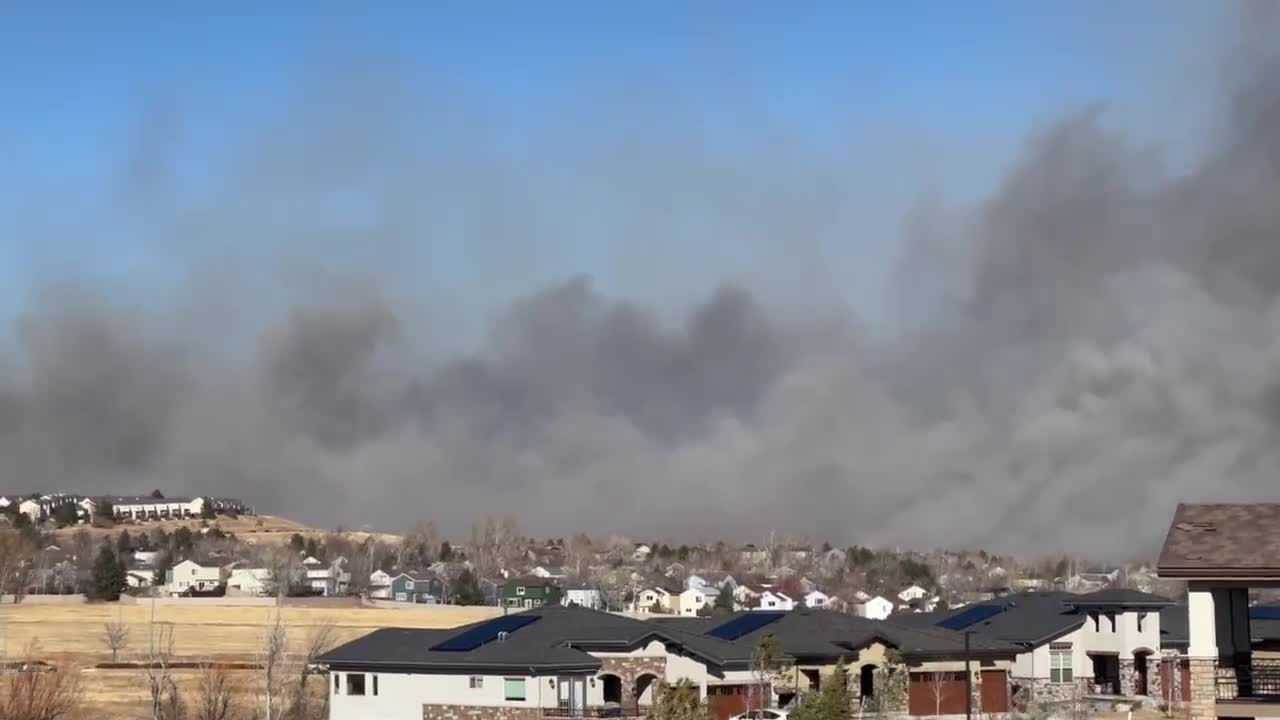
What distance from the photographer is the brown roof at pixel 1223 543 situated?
33469mm

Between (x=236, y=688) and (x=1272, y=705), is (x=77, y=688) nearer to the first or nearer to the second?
(x=236, y=688)

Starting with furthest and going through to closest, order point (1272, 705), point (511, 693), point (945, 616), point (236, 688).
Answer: point (945, 616) < point (236, 688) < point (511, 693) < point (1272, 705)

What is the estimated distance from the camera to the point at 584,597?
605 feet

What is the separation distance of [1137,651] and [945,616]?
9.14 meters

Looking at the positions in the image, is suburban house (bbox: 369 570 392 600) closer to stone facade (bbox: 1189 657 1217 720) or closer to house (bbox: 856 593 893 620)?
house (bbox: 856 593 893 620)

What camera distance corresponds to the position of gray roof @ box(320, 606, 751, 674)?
195ft

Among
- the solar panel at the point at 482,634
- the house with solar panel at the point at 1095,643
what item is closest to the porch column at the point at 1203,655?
the solar panel at the point at 482,634

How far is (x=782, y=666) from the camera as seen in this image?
65688 mm

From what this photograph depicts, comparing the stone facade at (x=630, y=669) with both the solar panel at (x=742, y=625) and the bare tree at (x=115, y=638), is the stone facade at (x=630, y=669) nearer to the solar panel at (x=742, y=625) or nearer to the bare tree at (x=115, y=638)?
the solar panel at (x=742, y=625)

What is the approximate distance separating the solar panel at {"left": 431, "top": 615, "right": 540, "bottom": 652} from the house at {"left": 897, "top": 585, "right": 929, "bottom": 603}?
12439cm

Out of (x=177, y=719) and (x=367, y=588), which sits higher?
(x=367, y=588)

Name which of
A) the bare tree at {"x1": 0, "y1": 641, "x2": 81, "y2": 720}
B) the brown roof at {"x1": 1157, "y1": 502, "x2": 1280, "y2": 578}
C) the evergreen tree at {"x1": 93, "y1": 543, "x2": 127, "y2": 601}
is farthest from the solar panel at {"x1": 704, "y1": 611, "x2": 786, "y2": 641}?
the evergreen tree at {"x1": 93, "y1": 543, "x2": 127, "y2": 601}

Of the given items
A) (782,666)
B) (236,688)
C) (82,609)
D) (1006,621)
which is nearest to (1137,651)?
(1006,621)

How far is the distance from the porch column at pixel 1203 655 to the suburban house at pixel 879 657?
107 feet
